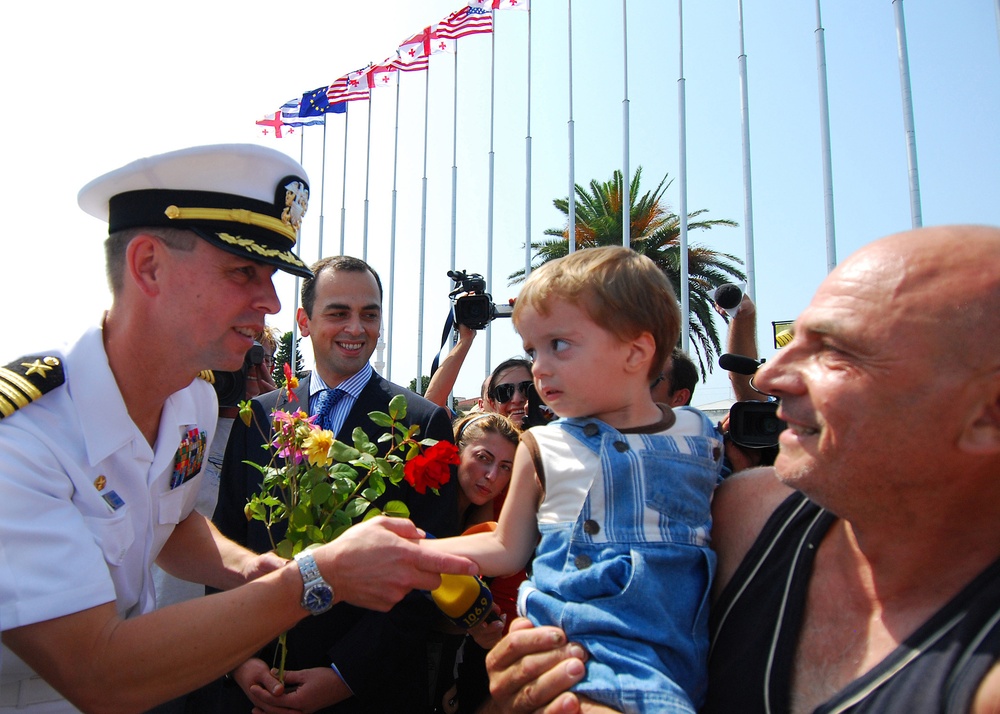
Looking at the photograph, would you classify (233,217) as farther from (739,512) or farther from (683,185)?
(683,185)

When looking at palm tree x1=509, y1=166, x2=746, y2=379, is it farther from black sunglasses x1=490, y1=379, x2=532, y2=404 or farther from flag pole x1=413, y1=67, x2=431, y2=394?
black sunglasses x1=490, y1=379, x2=532, y2=404

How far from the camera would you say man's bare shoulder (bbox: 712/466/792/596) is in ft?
6.58

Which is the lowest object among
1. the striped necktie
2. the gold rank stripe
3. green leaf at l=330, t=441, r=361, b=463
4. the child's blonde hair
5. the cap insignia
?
green leaf at l=330, t=441, r=361, b=463

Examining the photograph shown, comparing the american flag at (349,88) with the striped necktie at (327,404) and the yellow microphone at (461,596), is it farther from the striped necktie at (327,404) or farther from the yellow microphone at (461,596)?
the yellow microphone at (461,596)

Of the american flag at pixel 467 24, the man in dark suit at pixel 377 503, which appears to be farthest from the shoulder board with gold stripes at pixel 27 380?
the american flag at pixel 467 24

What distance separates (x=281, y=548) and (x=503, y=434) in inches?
69.5

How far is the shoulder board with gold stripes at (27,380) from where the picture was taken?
1.96 m

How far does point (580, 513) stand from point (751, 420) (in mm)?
1433

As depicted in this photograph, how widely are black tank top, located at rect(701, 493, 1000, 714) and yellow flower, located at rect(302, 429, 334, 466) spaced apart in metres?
1.31

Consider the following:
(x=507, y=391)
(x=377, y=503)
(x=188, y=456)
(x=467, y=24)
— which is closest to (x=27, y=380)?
(x=188, y=456)

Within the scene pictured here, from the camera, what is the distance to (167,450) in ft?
8.36

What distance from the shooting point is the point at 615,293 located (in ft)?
6.95

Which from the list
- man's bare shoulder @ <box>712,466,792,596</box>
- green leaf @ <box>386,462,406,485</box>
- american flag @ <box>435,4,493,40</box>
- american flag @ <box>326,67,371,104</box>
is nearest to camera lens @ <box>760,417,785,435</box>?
man's bare shoulder @ <box>712,466,792,596</box>

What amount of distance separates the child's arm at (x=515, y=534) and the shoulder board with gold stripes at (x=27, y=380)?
1270 millimetres
